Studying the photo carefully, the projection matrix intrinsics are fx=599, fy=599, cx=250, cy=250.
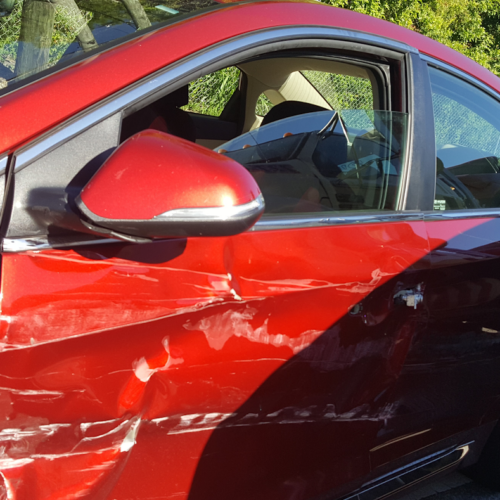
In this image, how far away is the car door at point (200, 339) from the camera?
1.15 meters

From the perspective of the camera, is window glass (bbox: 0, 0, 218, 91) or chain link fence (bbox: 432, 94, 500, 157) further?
chain link fence (bbox: 432, 94, 500, 157)

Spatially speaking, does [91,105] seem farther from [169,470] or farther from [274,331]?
[169,470]

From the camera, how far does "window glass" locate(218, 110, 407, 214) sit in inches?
65.6

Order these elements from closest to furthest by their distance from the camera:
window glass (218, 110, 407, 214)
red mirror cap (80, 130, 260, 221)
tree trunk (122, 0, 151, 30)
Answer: red mirror cap (80, 130, 260, 221) → tree trunk (122, 0, 151, 30) → window glass (218, 110, 407, 214)

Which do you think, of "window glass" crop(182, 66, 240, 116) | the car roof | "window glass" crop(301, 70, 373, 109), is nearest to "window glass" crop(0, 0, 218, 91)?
the car roof

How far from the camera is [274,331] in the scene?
1400 millimetres

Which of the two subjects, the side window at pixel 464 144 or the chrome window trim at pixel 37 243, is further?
the side window at pixel 464 144

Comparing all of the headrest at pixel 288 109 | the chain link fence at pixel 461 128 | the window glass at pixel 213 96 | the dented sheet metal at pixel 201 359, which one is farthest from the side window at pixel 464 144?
the window glass at pixel 213 96

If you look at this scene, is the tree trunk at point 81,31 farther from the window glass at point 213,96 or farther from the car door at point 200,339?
the window glass at point 213,96

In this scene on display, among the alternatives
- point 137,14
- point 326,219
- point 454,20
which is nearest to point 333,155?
point 326,219

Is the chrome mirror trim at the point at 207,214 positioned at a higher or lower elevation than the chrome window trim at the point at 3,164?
higher

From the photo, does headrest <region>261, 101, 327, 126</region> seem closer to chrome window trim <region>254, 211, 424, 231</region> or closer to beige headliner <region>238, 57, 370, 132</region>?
beige headliner <region>238, 57, 370, 132</region>

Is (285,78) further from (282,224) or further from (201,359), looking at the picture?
(201,359)

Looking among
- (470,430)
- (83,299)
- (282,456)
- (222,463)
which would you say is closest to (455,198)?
(470,430)
